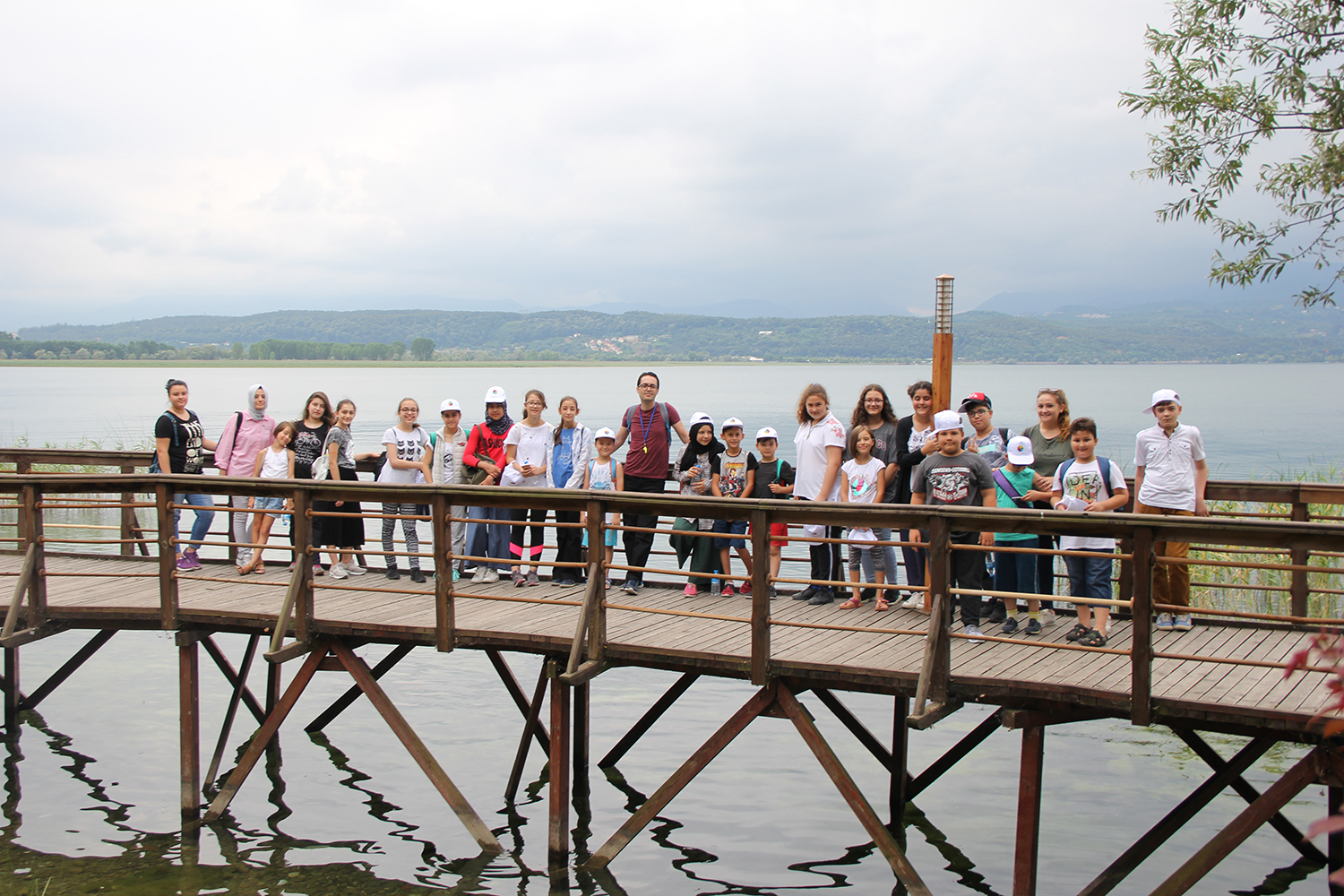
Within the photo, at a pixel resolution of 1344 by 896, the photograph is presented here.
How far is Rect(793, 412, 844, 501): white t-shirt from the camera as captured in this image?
28.2 feet

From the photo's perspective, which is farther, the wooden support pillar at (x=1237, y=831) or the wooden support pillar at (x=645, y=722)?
the wooden support pillar at (x=645, y=722)

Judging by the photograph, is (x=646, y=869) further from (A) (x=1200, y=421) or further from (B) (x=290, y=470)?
(A) (x=1200, y=421)

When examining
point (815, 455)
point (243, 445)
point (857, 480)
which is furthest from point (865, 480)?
point (243, 445)

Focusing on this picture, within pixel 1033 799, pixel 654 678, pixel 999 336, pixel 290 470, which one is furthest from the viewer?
pixel 999 336

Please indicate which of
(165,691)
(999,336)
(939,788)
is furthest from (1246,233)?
(999,336)

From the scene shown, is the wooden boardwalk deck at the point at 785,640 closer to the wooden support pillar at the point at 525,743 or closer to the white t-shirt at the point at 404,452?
the white t-shirt at the point at 404,452

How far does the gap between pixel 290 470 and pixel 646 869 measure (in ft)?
15.4

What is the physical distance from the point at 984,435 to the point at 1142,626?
8.65ft

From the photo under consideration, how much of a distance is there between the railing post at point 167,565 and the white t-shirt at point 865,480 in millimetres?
5267

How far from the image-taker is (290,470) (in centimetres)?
1000

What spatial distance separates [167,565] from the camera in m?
8.47

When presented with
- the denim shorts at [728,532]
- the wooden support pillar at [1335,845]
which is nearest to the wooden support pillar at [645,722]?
the denim shorts at [728,532]

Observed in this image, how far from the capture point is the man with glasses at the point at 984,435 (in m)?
8.24

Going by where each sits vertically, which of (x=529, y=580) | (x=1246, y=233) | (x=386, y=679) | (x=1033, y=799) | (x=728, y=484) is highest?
(x=1246, y=233)
